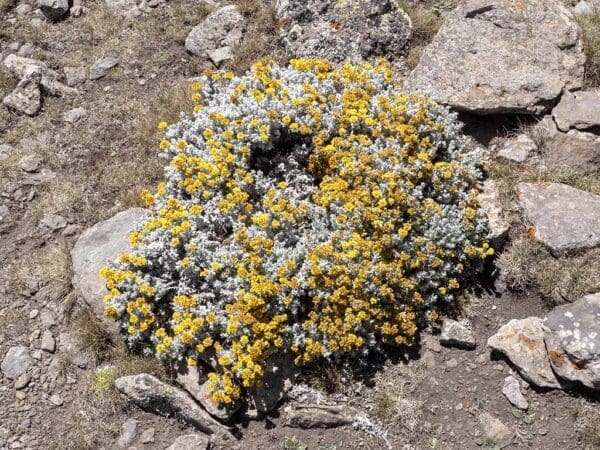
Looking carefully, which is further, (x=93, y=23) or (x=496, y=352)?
(x=93, y=23)

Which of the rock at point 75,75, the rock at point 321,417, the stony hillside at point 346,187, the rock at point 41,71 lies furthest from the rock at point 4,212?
the rock at point 321,417

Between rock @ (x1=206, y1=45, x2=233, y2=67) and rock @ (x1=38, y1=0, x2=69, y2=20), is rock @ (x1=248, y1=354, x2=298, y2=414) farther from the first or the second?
rock @ (x1=38, y1=0, x2=69, y2=20)

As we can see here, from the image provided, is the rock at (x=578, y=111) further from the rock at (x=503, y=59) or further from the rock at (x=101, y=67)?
the rock at (x=101, y=67)

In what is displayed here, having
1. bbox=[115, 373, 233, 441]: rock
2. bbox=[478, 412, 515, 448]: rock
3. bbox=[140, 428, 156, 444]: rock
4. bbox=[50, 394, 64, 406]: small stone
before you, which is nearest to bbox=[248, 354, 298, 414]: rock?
bbox=[115, 373, 233, 441]: rock

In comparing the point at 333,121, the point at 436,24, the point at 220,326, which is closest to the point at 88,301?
the point at 220,326

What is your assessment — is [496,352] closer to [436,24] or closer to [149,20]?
[436,24]

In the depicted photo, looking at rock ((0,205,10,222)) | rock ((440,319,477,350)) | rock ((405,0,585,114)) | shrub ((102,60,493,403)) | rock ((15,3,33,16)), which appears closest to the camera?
shrub ((102,60,493,403))
